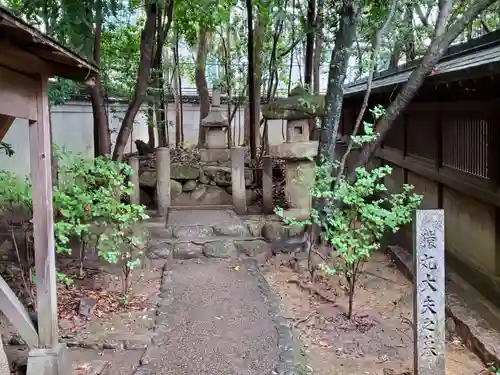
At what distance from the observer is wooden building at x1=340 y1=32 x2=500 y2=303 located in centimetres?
617

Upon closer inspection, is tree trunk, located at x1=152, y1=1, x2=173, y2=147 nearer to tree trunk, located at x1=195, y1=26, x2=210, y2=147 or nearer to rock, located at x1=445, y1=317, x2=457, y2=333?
tree trunk, located at x1=195, y1=26, x2=210, y2=147

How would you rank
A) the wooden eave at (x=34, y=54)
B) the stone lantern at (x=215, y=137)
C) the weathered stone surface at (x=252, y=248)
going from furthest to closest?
the stone lantern at (x=215, y=137)
the weathered stone surface at (x=252, y=248)
the wooden eave at (x=34, y=54)

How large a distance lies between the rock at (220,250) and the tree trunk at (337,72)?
2.21 m

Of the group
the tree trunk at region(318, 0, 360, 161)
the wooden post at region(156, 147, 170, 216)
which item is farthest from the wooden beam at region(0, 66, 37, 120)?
the wooden post at region(156, 147, 170, 216)

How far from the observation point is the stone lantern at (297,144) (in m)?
9.51

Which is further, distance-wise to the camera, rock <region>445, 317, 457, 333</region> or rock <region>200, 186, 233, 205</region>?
rock <region>200, 186, 233, 205</region>

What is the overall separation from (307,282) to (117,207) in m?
2.98

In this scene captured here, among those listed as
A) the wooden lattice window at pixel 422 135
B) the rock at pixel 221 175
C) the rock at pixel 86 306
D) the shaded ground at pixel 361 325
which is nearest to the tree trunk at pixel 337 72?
the wooden lattice window at pixel 422 135

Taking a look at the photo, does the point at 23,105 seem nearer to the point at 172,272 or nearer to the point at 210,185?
the point at 172,272

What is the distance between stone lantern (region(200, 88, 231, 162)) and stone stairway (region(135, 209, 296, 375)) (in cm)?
250

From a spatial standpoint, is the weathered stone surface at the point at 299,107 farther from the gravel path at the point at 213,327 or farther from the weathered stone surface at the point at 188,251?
the gravel path at the point at 213,327

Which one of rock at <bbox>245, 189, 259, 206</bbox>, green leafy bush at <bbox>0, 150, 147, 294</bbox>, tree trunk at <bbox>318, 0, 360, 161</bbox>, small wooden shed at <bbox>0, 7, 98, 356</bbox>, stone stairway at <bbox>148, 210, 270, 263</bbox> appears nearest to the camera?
small wooden shed at <bbox>0, 7, 98, 356</bbox>

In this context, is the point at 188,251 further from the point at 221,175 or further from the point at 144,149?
the point at 144,149

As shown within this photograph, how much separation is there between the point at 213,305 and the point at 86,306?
1568 mm
